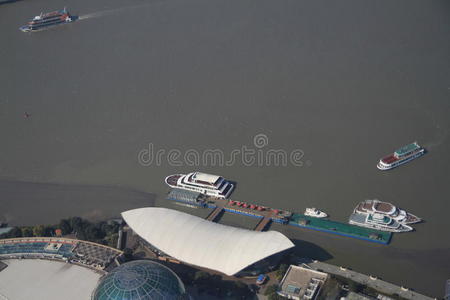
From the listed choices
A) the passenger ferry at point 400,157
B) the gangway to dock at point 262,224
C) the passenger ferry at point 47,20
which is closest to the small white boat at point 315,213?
the gangway to dock at point 262,224

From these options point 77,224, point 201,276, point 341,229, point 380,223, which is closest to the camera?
point 201,276

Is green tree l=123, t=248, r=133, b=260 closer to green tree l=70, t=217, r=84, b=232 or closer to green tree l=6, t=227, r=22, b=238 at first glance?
green tree l=70, t=217, r=84, b=232

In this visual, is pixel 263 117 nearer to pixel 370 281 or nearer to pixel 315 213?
pixel 315 213

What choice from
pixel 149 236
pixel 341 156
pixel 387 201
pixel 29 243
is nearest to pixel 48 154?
pixel 29 243

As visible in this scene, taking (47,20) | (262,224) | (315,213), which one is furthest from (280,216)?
(47,20)

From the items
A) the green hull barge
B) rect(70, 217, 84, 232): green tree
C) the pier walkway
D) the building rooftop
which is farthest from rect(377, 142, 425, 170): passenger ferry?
rect(70, 217, 84, 232): green tree
